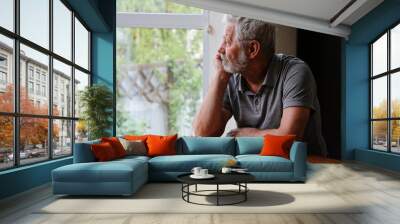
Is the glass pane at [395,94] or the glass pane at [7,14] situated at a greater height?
the glass pane at [7,14]

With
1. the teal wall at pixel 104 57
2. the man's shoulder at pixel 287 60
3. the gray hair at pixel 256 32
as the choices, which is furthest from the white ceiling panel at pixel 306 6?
the teal wall at pixel 104 57

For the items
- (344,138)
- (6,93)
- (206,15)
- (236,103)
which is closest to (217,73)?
(236,103)

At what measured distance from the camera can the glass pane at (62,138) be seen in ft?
21.5

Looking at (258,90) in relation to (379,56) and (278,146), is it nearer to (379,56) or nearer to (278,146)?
(278,146)

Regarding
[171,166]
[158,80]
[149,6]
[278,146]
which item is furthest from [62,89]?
[149,6]

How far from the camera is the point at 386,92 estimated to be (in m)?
8.22

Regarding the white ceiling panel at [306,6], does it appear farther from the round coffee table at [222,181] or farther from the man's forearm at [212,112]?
the round coffee table at [222,181]

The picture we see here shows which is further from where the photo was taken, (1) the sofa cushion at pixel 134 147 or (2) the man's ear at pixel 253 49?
(2) the man's ear at pixel 253 49

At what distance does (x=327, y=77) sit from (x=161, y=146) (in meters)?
4.99

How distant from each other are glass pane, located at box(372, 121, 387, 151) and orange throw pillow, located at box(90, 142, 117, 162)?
570cm

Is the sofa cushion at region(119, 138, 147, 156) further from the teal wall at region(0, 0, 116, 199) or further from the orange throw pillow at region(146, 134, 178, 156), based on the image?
the teal wall at region(0, 0, 116, 199)

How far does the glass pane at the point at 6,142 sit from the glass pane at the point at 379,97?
7030mm

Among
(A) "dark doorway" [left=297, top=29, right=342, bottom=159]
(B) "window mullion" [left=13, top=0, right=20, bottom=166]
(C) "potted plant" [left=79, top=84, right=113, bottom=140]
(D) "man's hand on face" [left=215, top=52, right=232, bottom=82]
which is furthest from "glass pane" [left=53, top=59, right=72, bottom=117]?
(A) "dark doorway" [left=297, top=29, right=342, bottom=159]

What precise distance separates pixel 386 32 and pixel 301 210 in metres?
5.80
